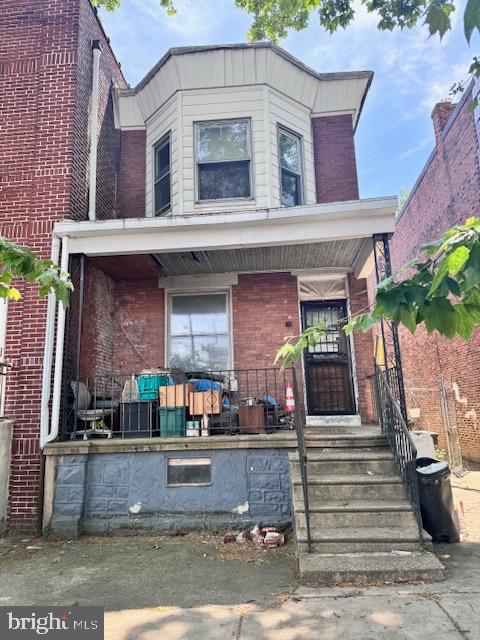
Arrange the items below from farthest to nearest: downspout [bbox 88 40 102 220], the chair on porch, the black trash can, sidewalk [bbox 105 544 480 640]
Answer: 1. downspout [bbox 88 40 102 220]
2. the chair on porch
3. the black trash can
4. sidewalk [bbox 105 544 480 640]

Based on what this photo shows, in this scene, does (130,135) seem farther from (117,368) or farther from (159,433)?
(159,433)

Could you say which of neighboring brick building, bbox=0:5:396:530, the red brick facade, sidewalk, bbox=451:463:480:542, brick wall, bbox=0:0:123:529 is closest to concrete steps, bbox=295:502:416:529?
neighboring brick building, bbox=0:5:396:530

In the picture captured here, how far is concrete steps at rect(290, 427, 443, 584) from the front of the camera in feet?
12.1

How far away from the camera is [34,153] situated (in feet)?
21.5

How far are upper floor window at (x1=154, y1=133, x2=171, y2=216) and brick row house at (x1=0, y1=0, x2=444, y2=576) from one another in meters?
0.05

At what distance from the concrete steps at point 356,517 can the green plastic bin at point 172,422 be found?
153 cm

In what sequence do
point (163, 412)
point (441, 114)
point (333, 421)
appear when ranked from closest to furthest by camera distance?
1. point (163, 412)
2. point (333, 421)
3. point (441, 114)

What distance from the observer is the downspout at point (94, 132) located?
6.86 metres

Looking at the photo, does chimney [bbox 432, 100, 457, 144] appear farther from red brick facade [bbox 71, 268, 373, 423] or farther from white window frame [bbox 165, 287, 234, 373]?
white window frame [bbox 165, 287, 234, 373]

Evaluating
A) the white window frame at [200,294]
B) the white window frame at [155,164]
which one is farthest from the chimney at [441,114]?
the white window frame at [200,294]

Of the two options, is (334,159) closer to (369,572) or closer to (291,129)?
(291,129)

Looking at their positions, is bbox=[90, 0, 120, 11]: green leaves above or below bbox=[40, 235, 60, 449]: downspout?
above

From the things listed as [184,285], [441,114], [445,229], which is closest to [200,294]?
[184,285]

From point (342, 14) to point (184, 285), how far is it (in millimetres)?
4537
